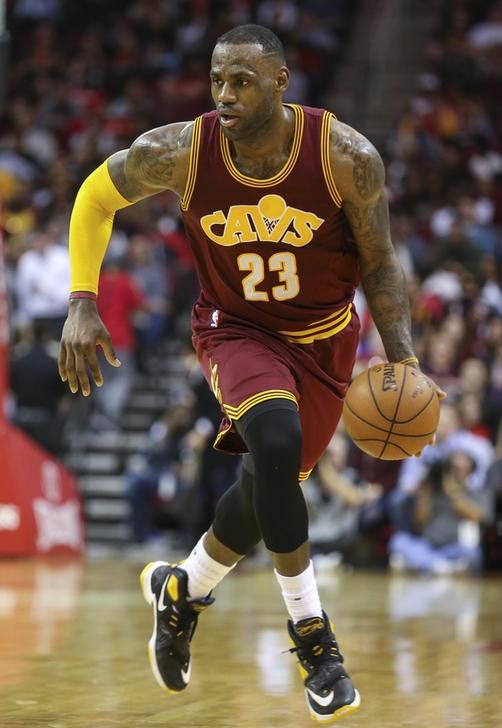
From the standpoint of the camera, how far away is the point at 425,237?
15445 millimetres

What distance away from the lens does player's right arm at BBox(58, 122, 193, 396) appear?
4.72m

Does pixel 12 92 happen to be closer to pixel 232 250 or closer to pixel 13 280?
pixel 13 280

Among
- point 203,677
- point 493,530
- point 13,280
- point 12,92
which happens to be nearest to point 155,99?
point 12,92

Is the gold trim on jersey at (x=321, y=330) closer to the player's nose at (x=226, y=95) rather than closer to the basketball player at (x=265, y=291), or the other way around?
the basketball player at (x=265, y=291)

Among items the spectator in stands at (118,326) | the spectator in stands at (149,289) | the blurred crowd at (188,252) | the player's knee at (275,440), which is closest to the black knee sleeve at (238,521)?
the player's knee at (275,440)

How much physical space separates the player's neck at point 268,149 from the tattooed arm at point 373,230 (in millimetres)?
163

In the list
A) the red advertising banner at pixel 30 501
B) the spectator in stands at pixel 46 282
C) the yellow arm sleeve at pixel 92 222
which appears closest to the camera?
the yellow arm sleeve at pixel 92 222

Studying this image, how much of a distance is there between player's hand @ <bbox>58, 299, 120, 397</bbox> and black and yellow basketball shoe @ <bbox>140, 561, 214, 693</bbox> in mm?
828

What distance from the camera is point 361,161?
4641 millimetres

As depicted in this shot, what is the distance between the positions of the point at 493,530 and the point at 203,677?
5716 mm

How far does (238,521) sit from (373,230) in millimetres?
1147

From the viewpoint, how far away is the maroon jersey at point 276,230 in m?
4.67

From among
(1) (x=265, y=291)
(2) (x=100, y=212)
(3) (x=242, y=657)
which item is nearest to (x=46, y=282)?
(3) (x=242, y=657)

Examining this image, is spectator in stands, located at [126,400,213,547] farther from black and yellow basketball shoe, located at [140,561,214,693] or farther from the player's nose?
the player's nose
